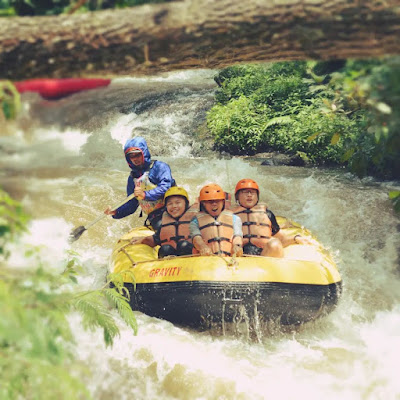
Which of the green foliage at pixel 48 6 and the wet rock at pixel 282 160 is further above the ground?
the wet rock at pixel 282 160

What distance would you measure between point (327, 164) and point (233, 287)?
5782 mm

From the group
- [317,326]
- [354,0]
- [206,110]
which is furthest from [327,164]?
[354,0]

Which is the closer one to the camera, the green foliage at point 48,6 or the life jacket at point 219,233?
the green foliage at point 48,6

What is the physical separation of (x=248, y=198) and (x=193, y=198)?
10.2ft

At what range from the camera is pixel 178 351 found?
461cm

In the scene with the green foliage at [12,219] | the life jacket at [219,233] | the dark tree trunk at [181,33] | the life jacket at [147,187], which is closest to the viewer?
the green foliage at [12,219]

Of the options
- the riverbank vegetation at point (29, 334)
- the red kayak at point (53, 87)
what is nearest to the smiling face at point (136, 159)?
the red kayak at point (53, 87)

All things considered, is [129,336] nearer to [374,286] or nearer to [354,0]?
[374,286]

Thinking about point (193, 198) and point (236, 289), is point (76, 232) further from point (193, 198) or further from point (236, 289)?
point (236, 289)

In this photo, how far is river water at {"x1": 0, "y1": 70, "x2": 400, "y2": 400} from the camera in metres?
4.08

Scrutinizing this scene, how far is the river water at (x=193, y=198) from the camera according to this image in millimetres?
4078

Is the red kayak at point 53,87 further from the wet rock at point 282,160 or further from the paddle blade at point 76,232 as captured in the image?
the wet rock at point 282,160

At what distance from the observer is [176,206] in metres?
5.40

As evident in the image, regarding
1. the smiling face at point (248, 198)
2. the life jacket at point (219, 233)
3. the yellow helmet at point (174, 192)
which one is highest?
the yellow helmet at point (174, 192)
